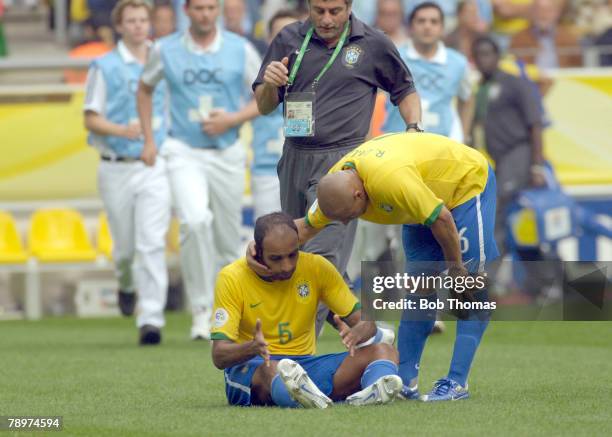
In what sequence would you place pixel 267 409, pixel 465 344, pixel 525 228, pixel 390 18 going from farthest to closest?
pixel 525 228
pixel 390 18
pixel 465 344
pixel 267 409

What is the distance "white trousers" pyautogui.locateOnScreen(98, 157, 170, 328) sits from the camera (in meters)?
13.2

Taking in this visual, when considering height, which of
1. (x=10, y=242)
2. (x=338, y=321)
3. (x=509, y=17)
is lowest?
(x=10, y=242)

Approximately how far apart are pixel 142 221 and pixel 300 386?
576 centimetres

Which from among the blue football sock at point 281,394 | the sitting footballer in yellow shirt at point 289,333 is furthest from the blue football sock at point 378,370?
the blue football sock at point 281,394

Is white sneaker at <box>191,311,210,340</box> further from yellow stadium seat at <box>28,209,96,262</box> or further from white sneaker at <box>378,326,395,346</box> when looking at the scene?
white sneaker at <box>378,326,395,346</box>

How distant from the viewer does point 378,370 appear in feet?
26.5

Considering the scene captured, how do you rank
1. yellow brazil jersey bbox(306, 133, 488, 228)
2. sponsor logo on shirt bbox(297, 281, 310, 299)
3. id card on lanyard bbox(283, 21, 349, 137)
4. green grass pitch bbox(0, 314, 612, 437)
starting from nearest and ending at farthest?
green grass pitch bbox(0, 314, 612, 437) < yellow brazil jersey bbox(306, 133, 488, 228) < sponsor logo on shirt bbox(297, 281, 310, 299) < id card on lanyard bbox(283, 21, 349, 137)

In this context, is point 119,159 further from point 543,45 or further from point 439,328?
point 543,45

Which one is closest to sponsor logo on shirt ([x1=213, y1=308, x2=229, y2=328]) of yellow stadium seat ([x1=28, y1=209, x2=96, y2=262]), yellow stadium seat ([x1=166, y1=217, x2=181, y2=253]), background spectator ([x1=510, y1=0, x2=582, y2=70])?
yellow stadium seat ([x1=28, y1=209, x2=96, y2=262])

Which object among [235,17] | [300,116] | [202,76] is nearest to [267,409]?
[300,116]

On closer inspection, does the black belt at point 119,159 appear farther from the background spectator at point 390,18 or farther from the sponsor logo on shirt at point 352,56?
the sponsor logo on shirt at point 352,56

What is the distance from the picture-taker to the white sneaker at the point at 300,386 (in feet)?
25.6

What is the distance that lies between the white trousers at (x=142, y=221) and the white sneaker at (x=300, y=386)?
17.1 feet

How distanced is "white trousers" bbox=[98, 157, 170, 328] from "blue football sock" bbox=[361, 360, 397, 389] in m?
5.23
